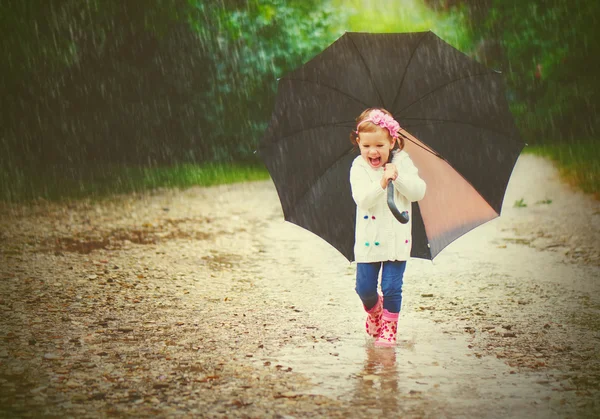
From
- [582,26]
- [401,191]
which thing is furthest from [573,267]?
[582,26]

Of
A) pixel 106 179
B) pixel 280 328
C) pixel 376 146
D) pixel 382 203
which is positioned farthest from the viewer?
pixel 106 179

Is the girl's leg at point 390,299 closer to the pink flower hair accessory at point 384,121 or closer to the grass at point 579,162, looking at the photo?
the pink flower hair accessory at point 384,121

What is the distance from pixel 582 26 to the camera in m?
32.1

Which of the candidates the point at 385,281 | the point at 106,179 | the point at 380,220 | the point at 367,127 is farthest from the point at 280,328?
the point at 106,179

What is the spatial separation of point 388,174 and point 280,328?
60.9 inches

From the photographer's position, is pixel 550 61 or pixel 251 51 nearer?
pixel 251 51

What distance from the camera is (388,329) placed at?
5.16 m

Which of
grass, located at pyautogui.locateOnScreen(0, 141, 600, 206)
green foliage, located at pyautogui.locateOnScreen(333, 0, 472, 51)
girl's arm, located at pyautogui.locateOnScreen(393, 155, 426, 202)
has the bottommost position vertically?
grass, located at pyautogui.locateOnScreen(0, 141, 600, 206)

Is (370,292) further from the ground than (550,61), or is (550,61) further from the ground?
(550,61)

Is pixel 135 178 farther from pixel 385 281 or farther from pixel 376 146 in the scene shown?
pixel 376 146

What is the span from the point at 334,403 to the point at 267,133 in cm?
186

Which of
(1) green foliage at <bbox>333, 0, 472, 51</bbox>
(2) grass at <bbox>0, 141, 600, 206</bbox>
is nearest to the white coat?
(2) grass at <bbox>0, 141, 600, 206</bbox>

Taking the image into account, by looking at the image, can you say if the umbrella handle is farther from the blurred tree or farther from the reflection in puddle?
the blurred tree

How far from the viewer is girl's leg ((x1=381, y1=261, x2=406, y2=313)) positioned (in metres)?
5.02
